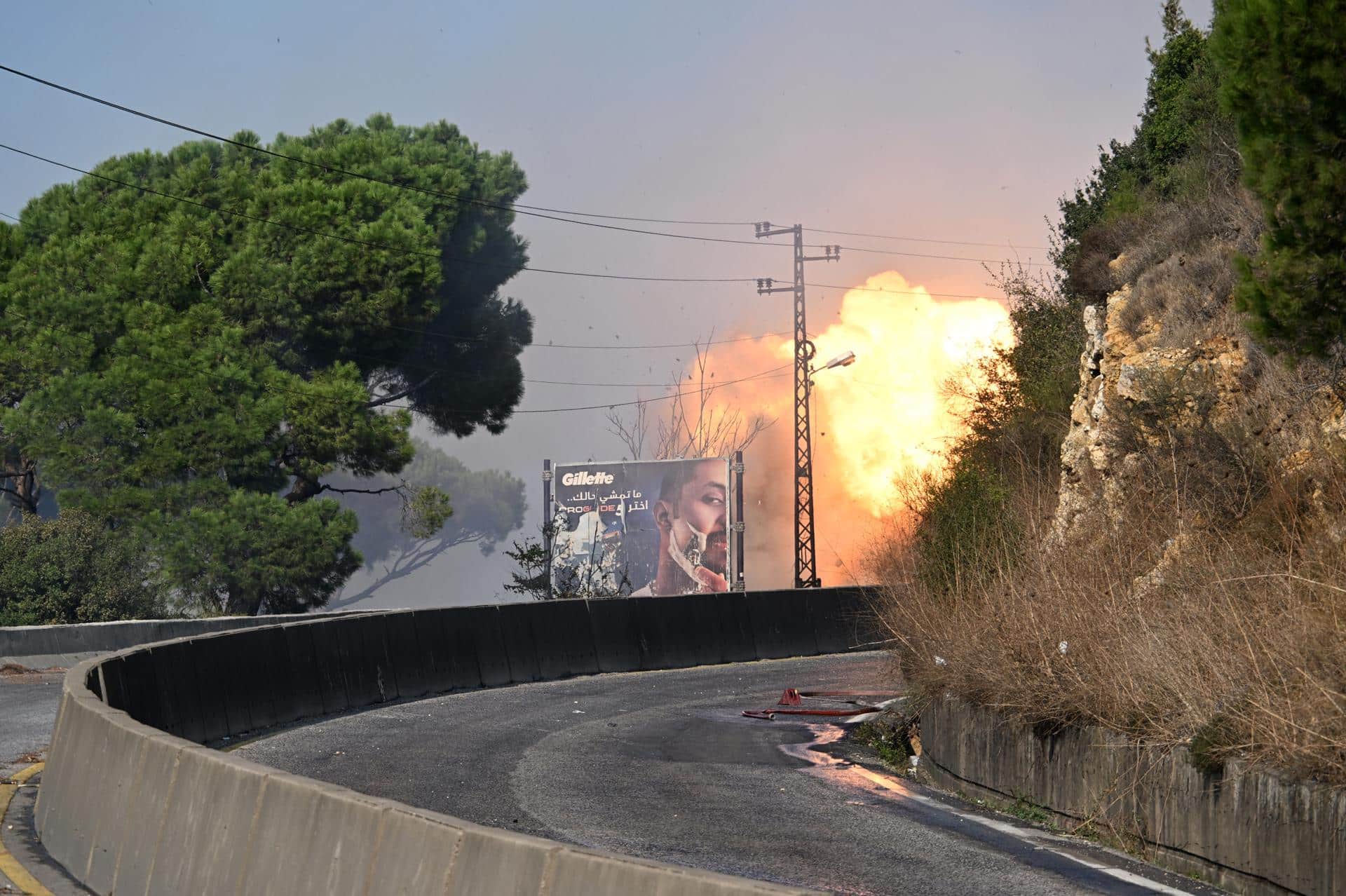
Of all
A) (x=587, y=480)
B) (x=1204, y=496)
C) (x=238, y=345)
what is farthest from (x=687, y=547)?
(x=1204, y=496)

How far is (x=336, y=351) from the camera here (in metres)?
56.1

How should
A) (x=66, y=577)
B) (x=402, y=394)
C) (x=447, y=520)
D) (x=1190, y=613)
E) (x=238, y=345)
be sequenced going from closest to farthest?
(x=1190, y=613) < (x=66, y=577) < (x=238, y=345) < (x=402, y=394) < (x=447, y=520)

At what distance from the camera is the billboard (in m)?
62.7

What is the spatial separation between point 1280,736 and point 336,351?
4951cm

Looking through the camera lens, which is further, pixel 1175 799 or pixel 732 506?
pixel 732 506

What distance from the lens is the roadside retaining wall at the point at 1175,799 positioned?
28.6ft

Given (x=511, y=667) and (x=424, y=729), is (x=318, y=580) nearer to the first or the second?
(x=511, y=667)

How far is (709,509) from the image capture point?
63.0m

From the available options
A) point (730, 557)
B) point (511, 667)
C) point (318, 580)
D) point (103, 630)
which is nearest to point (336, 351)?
point (318, 580)

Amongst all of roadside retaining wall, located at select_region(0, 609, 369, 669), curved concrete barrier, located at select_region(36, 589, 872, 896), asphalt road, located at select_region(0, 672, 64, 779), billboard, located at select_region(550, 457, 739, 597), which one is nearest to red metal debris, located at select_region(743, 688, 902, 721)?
curved concrete barrier, located at select_region(36, 589, 872, 896)

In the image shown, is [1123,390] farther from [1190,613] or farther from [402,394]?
[402,394]

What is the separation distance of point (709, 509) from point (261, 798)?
5560 cm

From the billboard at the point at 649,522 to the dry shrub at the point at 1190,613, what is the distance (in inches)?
1699

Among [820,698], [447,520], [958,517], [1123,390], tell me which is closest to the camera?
[1123,390]
